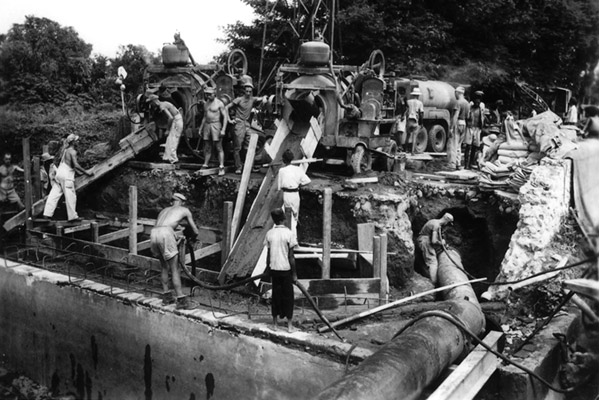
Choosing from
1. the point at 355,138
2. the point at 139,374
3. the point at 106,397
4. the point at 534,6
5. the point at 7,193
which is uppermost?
the point at 534,6

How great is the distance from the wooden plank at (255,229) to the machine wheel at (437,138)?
7.18 meters

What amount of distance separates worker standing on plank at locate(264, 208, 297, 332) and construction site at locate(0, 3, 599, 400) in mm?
152

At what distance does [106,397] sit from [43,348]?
5.32 ft

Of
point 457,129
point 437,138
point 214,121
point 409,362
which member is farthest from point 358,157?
point 437,138

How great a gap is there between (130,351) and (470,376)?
5.43 m

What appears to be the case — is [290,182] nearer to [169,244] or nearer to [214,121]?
[169,244]

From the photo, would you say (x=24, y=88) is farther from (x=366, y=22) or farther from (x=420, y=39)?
(x=420, y=39)

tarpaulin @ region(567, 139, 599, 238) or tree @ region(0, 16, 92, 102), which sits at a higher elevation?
tree @ region(0, 16, 92, 102)

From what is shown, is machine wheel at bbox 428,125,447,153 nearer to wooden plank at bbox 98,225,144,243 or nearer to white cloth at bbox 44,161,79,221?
wooden plank at bbox 98,225,144,243

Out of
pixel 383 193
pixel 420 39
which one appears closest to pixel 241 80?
pixel 383 193

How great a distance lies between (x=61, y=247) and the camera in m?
12.6

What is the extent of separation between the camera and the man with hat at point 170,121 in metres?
14.1

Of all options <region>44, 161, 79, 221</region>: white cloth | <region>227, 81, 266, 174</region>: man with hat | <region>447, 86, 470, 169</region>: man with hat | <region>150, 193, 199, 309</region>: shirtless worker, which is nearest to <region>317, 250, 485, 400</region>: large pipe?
<region>150, 193, 199, 309</region>: shirtless worker

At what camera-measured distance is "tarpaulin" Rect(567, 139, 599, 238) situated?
7.73m
